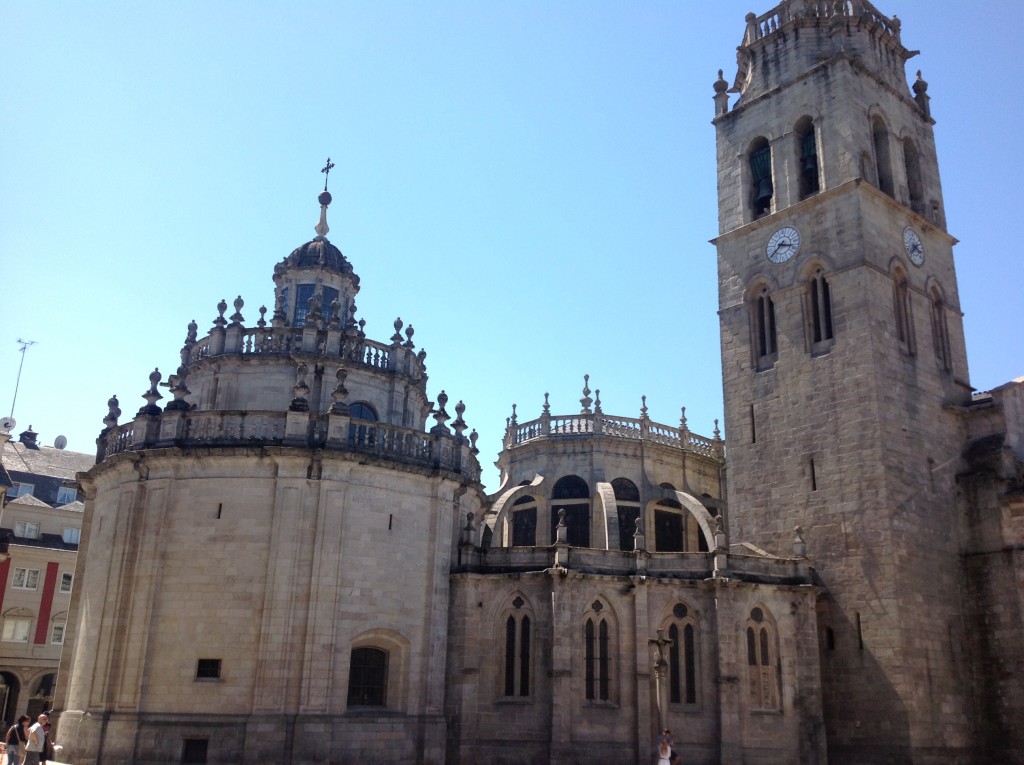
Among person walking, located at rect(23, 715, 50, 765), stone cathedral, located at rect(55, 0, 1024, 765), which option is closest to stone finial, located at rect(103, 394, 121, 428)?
stone cathedral, located at rect(55, 0, 1024, 765)

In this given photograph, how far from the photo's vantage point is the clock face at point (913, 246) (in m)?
38.0

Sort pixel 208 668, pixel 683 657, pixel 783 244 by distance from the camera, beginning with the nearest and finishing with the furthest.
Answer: pixel 208 668 → pixel 683 657 → pixel 783 244

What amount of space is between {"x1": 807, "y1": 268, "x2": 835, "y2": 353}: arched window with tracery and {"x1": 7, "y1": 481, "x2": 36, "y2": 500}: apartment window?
41.2 metres

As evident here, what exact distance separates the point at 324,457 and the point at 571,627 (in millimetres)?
9047

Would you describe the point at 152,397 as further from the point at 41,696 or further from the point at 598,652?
the point at 41,696

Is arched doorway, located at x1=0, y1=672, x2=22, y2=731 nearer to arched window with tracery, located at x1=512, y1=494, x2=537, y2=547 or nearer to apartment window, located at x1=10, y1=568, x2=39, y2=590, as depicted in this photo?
apartment window, located at x1=10, y1=568, x2=39, y2=590

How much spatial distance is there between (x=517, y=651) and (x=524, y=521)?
1493 cm

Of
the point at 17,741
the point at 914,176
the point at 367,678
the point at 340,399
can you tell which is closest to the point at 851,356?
the point at 914,176

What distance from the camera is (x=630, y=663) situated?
29.7 metres

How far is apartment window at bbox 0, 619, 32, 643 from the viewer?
48625 mm

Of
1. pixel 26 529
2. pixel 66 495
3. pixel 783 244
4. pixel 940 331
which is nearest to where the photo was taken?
pixel 783 244

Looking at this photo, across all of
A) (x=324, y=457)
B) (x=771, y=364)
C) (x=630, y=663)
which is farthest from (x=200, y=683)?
(x=771, y=364)

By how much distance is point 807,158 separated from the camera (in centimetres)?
3934

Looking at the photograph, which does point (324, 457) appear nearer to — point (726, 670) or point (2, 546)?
point (726, 670)
